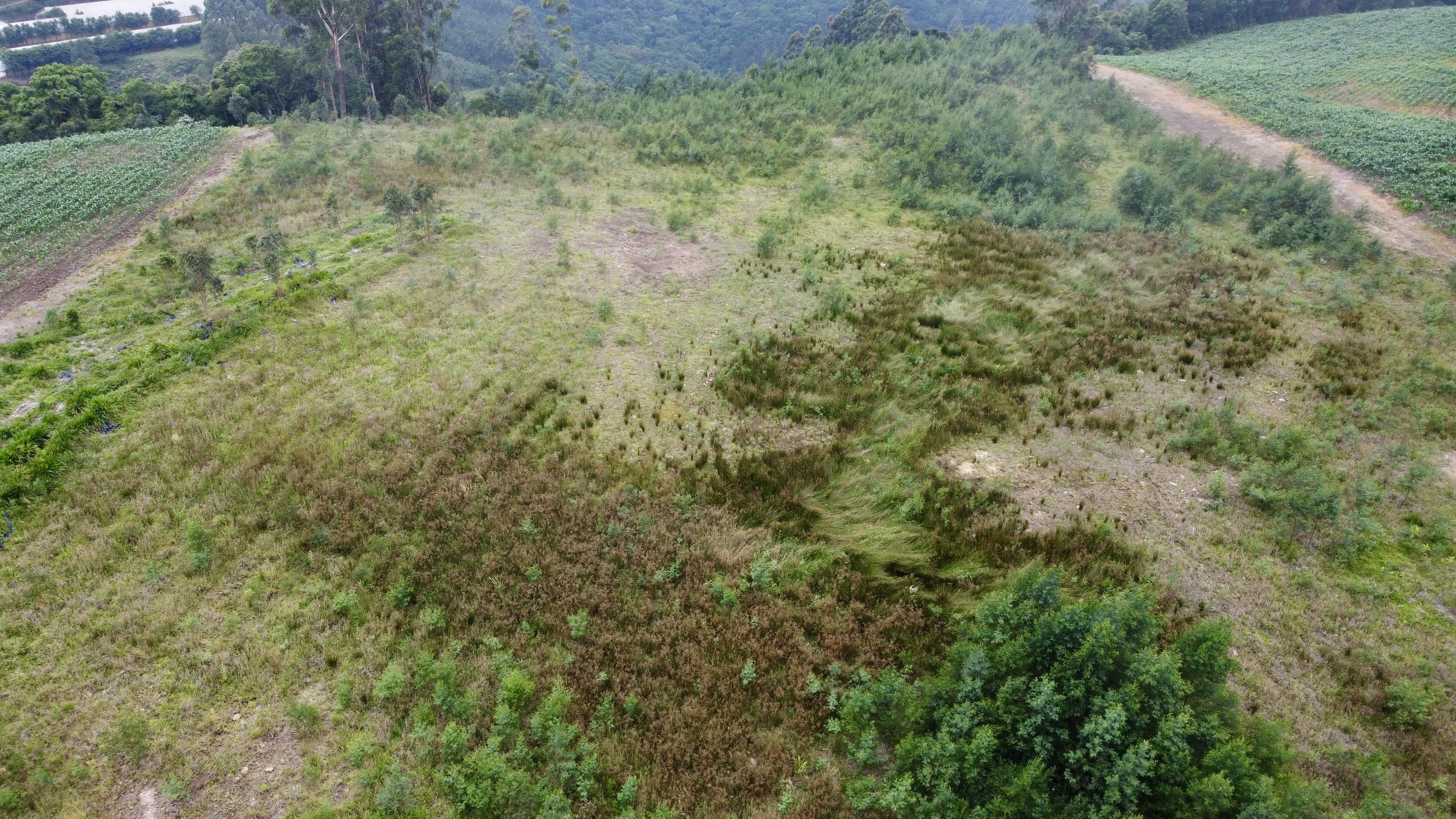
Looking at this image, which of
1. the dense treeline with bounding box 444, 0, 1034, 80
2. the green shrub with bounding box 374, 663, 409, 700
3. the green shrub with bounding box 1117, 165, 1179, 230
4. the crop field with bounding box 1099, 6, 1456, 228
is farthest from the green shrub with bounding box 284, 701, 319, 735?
the dense treeline with bounding box 444, 0, 1034, 80

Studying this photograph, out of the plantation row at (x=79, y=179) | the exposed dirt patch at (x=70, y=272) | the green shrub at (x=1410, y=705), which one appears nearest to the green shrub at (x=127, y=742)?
the exposed dirt patch at (x=70, y=272)

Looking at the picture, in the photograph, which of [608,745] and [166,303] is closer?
[608,745]

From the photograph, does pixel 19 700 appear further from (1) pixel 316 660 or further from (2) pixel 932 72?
(2) pixel 932 72

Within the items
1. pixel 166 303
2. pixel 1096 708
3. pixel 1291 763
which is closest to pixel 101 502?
pixel 166 303

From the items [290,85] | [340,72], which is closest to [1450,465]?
[340,72]

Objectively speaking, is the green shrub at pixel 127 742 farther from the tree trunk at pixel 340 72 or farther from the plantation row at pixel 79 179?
the tree trunk at pixel 340 72

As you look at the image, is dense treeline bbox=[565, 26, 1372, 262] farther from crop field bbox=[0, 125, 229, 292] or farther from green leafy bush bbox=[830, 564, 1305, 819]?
green leafy bush bbox=[830, 564, 1305, 819]

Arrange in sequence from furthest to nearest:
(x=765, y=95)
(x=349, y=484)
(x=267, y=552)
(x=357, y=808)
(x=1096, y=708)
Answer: (x=765, y=95)
(x=349, y=484)
(x=267, y=552)
(x=357, y=808)
(x=1096, y=708)
